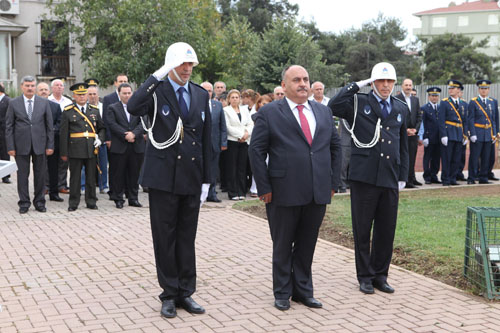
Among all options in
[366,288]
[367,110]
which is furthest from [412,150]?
[366,288]

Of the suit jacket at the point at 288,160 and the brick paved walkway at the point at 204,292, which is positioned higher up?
the suit jacket at the point at 288,160

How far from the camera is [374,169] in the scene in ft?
21.3

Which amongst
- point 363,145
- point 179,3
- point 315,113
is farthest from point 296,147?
point 179,3

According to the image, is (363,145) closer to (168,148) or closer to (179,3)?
(168,148)

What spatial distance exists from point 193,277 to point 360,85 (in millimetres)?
2519

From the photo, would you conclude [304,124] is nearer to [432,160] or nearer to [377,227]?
[377,227]

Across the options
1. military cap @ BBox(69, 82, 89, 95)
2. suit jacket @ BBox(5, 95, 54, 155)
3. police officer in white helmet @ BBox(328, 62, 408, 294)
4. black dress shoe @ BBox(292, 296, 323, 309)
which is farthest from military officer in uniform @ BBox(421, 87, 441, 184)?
black dress shoe @ BBox(292, 296, 323, 309)

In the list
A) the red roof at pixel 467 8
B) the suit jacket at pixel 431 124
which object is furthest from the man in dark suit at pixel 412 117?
the red roof at pixel 467 8

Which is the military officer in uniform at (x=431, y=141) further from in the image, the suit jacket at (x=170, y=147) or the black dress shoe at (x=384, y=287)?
the suit jacket at (x=170, y=147)

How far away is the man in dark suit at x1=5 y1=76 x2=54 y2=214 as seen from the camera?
1085 cm

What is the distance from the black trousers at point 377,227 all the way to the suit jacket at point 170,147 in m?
1.78

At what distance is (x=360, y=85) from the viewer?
647cm

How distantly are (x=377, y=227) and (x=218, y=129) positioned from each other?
617 cm

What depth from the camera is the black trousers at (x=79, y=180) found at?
1119 centimetres
